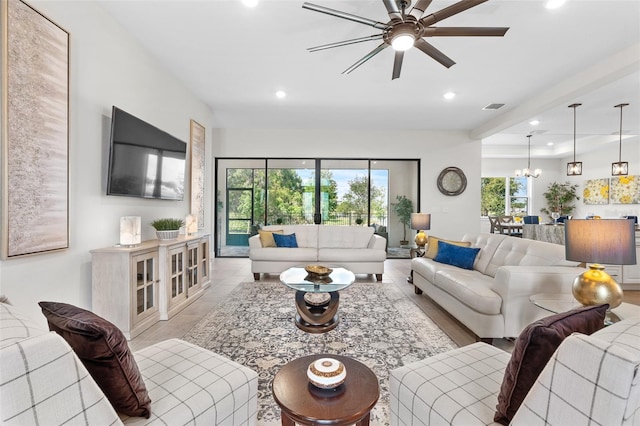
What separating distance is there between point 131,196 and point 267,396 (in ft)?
7.95

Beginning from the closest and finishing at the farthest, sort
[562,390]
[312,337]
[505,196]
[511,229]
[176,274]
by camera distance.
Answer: [562,390] → [312,337] → [176,274] → [511,229] → [505,196]

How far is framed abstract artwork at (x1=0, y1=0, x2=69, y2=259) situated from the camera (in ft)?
5.94

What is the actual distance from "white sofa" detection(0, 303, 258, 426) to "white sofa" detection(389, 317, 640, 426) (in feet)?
2.55

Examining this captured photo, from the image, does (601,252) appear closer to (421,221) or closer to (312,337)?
(312,337)

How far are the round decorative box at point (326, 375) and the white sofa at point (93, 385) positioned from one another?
318 millimetres

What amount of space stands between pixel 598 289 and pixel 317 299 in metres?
2.18

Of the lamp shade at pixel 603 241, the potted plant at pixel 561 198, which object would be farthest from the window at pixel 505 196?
the lamp shade at pixel 603 241

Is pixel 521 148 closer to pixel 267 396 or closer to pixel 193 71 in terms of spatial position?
pixel 193 71

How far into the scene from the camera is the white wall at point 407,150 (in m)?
6.64

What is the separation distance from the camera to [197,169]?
483 cm

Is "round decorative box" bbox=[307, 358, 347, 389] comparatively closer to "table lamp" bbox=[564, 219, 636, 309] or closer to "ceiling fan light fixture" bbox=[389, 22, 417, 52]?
"table lamp" bbox=[564, 219, 636, 309]

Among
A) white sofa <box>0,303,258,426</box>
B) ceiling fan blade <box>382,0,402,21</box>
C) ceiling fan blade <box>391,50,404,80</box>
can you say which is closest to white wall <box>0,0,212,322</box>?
white sofa <box>0,303,258,426</box>

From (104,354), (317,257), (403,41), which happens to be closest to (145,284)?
(104,354)

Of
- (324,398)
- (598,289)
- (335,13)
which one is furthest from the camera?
(335,13)
